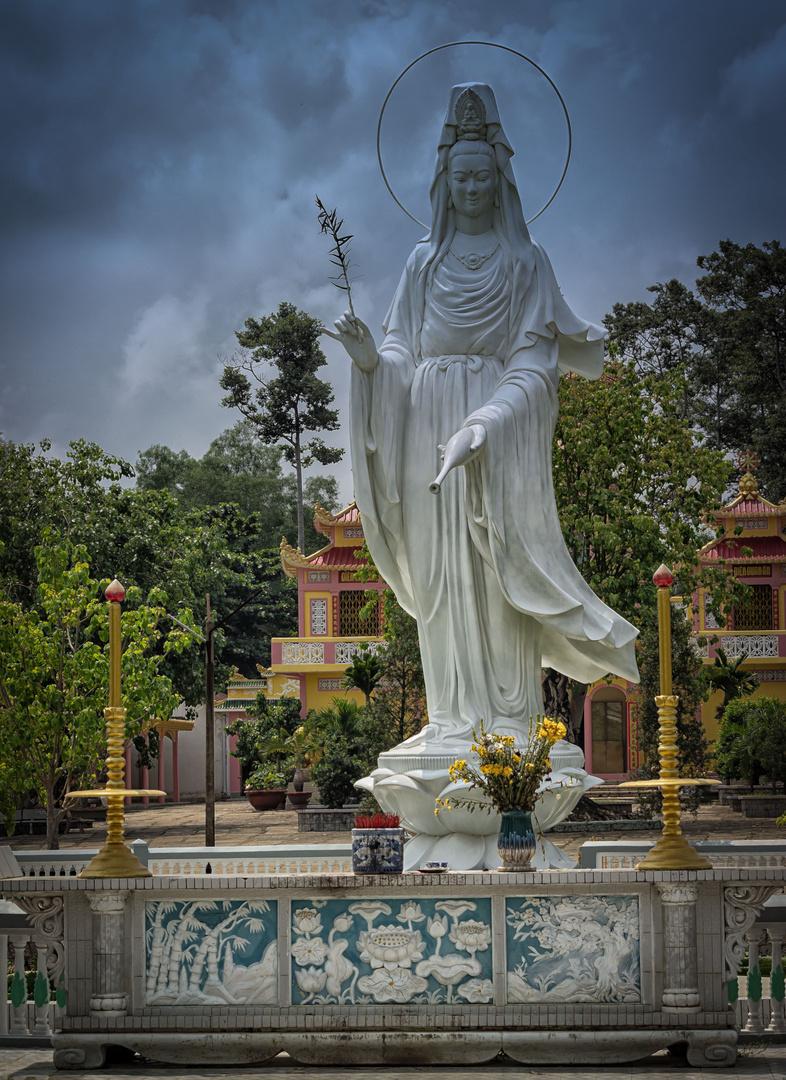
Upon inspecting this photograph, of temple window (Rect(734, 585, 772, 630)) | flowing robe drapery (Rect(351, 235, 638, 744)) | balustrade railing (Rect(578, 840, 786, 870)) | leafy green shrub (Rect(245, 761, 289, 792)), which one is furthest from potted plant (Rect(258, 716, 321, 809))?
flowing robe drapery (Rect(351, 235, 638, 744))

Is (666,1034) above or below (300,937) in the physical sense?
below

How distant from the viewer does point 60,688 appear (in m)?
14.5

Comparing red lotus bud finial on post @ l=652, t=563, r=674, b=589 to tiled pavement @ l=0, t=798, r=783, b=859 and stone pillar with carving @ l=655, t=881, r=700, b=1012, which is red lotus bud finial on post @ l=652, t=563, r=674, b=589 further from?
tiled pavement @ l=0, t=798, r=783, b=859

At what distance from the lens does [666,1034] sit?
15.6ft

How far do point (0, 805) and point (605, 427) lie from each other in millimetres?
8906

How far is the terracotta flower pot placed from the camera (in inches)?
966

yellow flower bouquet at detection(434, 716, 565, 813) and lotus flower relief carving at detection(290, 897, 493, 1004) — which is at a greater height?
yellow flower bouquet at detection(434, 716, 565, 813)

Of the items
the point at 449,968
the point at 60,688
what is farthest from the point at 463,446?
the point at 60,688

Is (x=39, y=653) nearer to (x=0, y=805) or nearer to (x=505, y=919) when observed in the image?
(x=0, y=805)

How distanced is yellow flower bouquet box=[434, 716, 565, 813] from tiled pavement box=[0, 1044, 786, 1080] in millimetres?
972

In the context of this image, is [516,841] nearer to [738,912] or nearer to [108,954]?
[738,912]

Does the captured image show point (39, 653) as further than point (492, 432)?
Yes

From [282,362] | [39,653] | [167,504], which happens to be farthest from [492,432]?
[282,362]

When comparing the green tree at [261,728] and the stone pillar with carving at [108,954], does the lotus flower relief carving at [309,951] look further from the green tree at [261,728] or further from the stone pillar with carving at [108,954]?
the green tree at [261,728]
